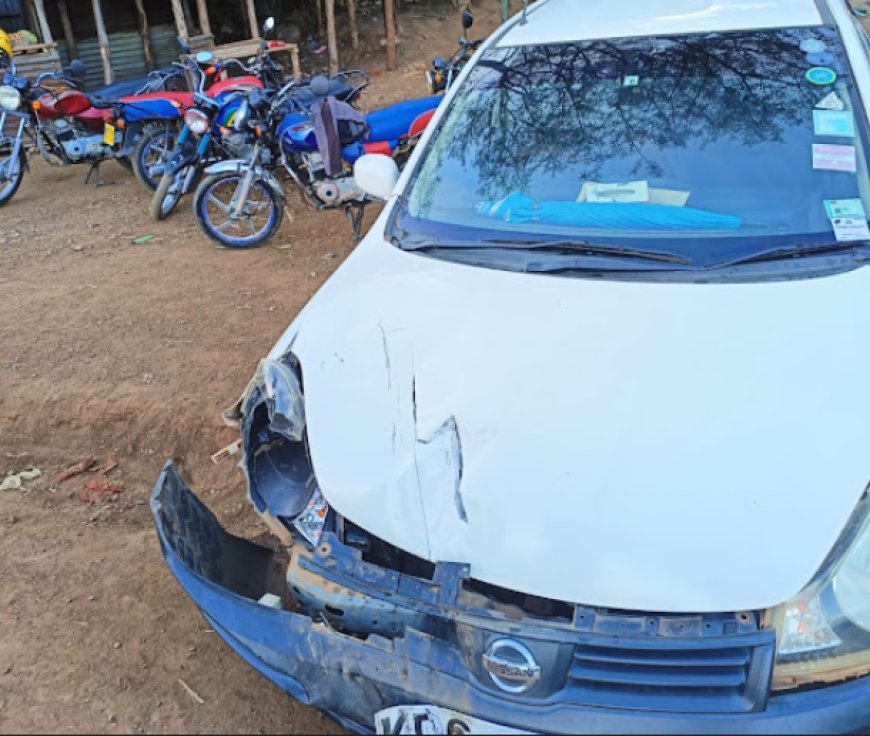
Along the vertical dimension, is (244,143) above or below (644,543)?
below

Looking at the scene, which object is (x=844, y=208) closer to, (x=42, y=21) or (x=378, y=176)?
(x=378, y=176)

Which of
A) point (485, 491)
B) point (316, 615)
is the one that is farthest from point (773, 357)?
point (316, 615)

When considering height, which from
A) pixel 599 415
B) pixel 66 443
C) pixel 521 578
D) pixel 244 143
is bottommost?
pixel 66 443

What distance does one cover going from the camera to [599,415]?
2023 millimetres

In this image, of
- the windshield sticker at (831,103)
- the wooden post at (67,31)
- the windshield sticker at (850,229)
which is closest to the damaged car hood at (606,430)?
the windshield sticker at (850,229)

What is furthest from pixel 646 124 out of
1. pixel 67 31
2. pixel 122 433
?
pixel 67 31

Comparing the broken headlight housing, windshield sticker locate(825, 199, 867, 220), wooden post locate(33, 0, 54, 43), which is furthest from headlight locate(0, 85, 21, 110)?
windshield sticker locate(825, 199, 867, 220)

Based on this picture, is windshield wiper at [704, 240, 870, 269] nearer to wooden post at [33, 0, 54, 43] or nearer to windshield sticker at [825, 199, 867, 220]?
windshield sticker at [825, 199, 867, 220]

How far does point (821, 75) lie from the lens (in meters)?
2.83

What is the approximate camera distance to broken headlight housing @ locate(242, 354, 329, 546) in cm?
224

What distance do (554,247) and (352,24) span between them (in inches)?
381

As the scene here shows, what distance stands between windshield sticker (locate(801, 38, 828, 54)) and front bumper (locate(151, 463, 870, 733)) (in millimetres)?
2184

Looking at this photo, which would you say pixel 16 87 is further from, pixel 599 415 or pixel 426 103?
pixel 599 415

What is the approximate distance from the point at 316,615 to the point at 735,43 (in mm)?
2484
